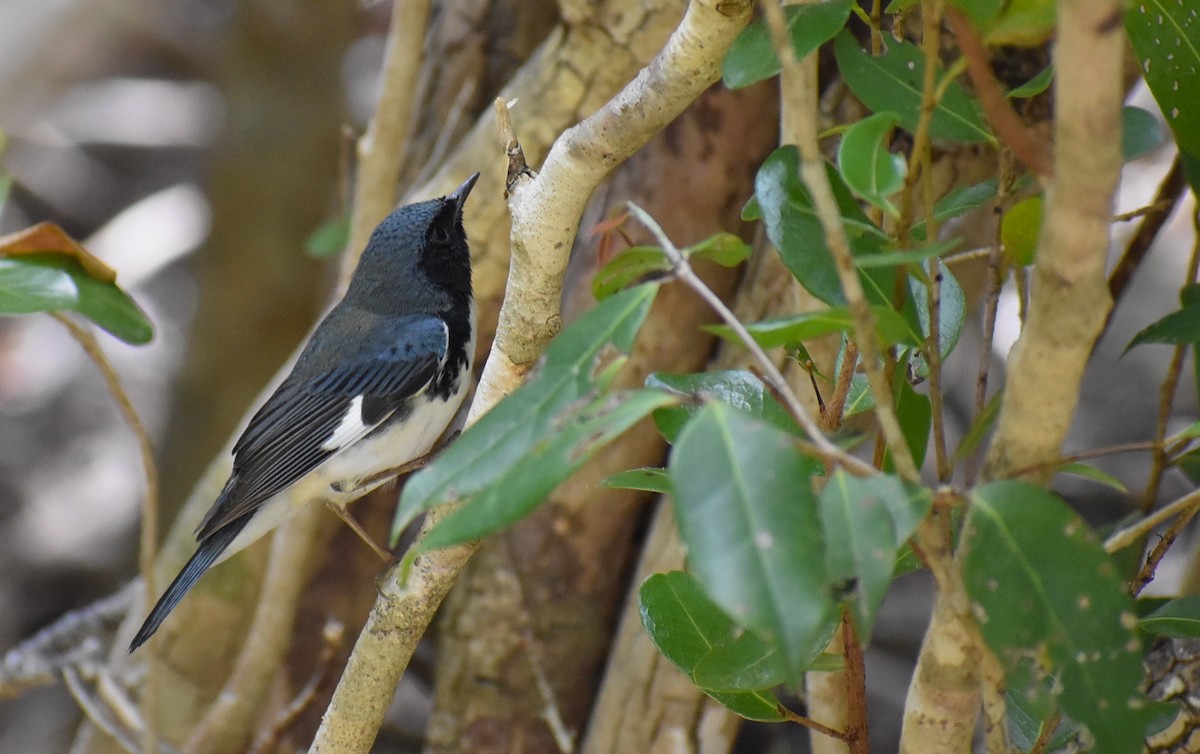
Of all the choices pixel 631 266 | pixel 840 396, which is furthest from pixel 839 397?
pixel 631 266

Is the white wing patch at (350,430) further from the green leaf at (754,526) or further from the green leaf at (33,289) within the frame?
the green leaf at (754,526)

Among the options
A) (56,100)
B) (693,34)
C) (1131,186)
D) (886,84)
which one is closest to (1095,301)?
(886,84)

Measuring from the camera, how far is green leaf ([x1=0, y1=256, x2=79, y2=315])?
1.34 metres

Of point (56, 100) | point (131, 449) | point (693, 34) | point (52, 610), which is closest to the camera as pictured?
point (693, 34)

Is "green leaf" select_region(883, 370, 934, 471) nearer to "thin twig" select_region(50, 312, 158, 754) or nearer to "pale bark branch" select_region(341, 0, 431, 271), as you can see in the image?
"thin twig" select_region(50, 312, 158, 754)

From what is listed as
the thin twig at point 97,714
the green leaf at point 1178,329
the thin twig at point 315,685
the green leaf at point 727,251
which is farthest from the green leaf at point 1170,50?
the thin twig at point 97,714

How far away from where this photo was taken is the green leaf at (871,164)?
840 millimetres

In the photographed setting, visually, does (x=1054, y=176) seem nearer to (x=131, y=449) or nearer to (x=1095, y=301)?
(x=1095, y=301)

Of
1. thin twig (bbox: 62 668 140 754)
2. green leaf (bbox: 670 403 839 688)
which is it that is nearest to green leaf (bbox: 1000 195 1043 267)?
green leaf (bbox: 670 403 839 688)

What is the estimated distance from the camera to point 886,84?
1.05 m

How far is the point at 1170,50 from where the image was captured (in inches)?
42.4

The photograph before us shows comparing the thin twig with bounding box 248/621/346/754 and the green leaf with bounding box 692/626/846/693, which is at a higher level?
the green leaf with bounding box 692/626/846/693

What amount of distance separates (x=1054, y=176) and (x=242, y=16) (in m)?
3.52

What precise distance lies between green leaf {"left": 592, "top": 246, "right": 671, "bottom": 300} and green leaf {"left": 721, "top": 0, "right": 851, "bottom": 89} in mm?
161
